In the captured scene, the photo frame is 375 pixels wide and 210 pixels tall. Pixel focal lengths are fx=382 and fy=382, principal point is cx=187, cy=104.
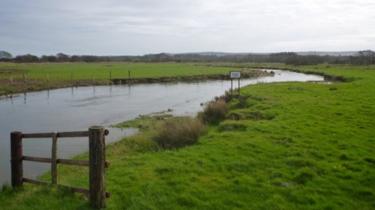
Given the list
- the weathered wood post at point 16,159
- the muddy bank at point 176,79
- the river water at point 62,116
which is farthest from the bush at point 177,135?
the muddy bank at point 176,79

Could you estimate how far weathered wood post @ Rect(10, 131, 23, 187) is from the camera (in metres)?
8.46

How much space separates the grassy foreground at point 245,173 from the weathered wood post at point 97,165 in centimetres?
31

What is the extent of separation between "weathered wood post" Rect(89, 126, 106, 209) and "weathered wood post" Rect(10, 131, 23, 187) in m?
2.45

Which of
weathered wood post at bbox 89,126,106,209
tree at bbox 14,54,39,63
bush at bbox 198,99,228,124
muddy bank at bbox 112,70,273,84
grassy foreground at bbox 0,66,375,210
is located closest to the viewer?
weathered wood post at bbox 89,126,106,209

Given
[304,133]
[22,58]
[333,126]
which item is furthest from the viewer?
[22,58]

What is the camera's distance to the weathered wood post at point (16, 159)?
8461 mm

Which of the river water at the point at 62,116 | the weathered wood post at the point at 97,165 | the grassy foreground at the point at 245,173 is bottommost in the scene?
the river water at the point at 62,116

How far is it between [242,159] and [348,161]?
105 inches

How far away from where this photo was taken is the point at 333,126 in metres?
14.6

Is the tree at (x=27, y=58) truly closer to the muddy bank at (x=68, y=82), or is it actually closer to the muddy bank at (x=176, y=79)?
the muddy bank at (x=176, y=79)

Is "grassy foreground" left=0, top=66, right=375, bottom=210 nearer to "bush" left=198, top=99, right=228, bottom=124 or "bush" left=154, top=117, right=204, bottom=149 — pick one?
"bush" left=154, top=117, right=204, bottom=149

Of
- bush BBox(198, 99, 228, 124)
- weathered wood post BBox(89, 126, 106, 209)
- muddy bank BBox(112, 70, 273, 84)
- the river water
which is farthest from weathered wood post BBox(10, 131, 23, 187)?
muddy bank BBox(112, 70, 273, 84)

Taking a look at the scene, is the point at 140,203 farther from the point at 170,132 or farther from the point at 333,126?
the point at 333,126

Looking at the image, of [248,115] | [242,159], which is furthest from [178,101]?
[242,159]
